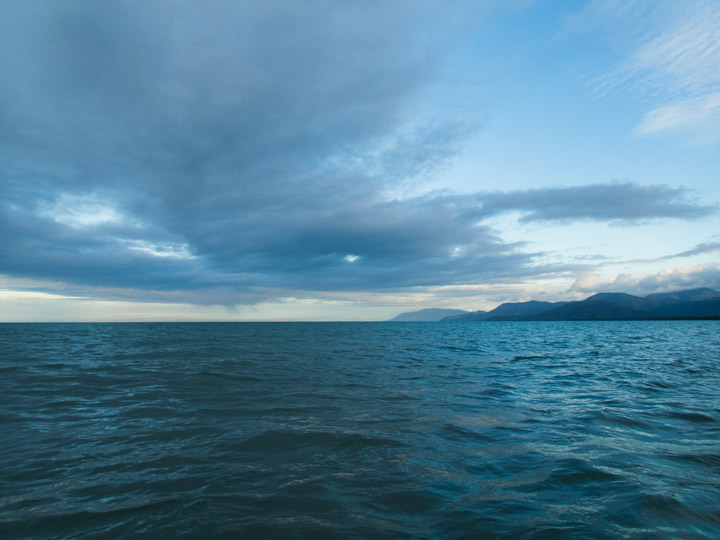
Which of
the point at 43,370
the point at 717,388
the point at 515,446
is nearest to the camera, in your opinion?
the point at 515,446

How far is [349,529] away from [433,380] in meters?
14.5

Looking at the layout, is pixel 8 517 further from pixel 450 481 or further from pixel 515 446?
pixel 515 446

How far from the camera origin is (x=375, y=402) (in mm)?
13750

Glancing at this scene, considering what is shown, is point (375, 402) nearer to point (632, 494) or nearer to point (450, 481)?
point (450, 481)

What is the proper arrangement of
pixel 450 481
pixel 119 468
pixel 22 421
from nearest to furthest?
pixel 450 481 < pixel 119 468 < pixel 22 421

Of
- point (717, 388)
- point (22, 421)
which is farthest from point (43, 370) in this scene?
point (717, 388)

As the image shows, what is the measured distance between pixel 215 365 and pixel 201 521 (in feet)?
65.4

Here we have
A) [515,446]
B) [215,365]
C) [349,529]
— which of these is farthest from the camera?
[215,365]

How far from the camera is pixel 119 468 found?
7.51m

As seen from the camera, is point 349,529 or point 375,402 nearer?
point 349,529

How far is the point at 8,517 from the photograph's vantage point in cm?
558

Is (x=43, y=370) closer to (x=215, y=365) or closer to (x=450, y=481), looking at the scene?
(x=215, y=365)

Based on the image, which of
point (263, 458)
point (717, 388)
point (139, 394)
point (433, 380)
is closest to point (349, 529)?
point (263, 458)

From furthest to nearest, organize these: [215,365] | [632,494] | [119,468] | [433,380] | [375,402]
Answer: [215,365] → [433,380] → [375,402] → [119,468] → [632,494]
